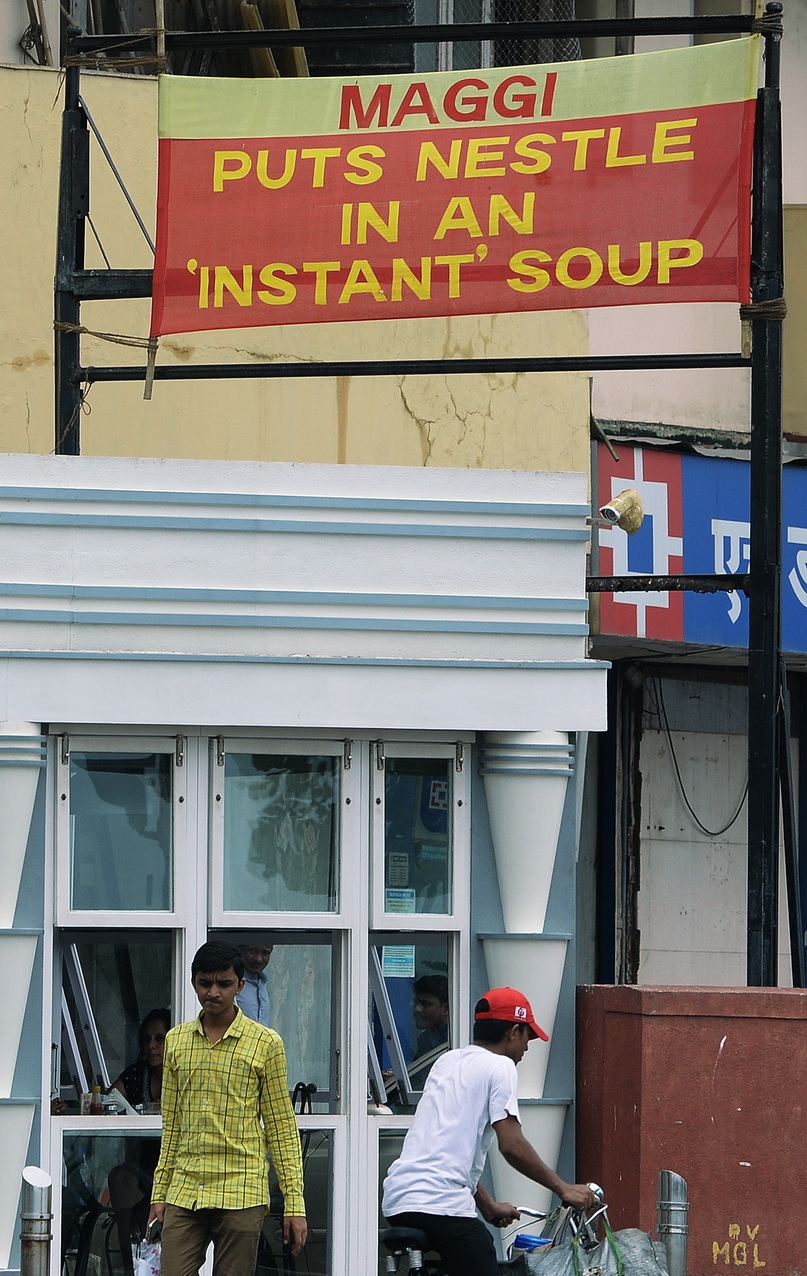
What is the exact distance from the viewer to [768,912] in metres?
8.24

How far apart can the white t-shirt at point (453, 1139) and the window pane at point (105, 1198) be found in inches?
62.3

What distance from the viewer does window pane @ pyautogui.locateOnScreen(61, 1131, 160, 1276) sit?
25.8 ft

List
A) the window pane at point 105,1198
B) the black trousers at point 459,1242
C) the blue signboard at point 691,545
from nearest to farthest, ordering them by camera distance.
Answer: the black trousers at point 459,1242 → the window pane at point 105,1198 → the blue signboard at point 691,545

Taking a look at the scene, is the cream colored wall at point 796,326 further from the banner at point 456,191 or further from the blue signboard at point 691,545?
the banner at point 456,191

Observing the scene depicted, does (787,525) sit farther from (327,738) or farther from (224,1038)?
(224,1038)

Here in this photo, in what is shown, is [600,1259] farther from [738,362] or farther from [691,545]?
[691,545]

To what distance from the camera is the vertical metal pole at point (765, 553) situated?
8.24 m

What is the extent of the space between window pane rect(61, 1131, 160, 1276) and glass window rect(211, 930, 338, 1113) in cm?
70

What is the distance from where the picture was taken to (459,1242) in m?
6.56

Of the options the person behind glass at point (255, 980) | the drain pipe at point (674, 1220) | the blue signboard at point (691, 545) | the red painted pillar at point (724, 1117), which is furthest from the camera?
the blue signboard at point (691, 545)

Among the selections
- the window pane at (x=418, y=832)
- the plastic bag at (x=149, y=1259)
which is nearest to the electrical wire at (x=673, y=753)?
the window pane at (x=418, y=832)

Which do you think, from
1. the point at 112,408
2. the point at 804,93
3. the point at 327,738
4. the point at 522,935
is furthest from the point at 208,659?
the point at 804,93

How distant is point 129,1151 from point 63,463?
9.17 feet

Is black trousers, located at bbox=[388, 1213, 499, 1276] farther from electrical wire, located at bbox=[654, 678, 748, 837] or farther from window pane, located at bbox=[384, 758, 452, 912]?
electrical wire, located at bbox=[654, 678, 748, 837]
